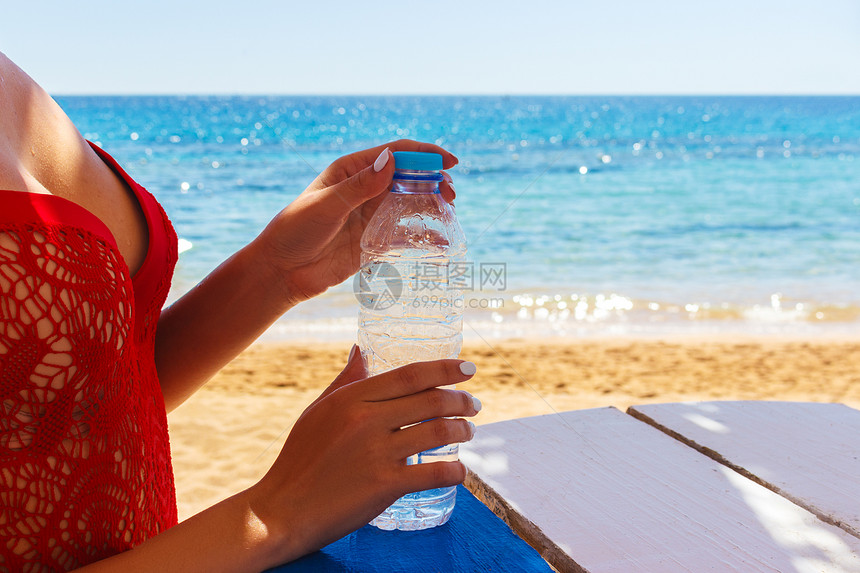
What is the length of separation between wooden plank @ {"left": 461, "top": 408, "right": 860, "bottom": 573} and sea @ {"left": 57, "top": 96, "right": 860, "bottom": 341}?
2.13ft

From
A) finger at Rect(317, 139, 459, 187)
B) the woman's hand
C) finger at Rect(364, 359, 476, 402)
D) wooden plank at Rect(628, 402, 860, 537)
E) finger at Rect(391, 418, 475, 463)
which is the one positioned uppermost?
finger at Rect(317, 139, 459, 187)

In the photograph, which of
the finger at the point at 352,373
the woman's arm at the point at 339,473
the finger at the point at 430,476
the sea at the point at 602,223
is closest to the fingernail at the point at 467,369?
the woman's arm at the point at 339,473

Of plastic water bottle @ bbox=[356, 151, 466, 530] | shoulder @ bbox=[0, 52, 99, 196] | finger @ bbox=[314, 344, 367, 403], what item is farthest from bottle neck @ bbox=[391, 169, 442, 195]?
shoulder @ bbox=[0, 52, 99, 196]

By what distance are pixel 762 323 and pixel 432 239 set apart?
19.5ft

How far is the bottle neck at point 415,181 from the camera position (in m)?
1.19

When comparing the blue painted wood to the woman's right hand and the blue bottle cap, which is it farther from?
the blue bottle cap

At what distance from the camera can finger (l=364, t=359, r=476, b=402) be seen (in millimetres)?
907

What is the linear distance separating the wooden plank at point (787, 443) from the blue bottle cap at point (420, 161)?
0.74 meters

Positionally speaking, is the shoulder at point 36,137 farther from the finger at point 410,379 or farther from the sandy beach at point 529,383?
the sandy beach at point 529,383

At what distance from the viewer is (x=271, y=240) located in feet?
4.72

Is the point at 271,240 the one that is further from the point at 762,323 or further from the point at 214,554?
the point at 762,323

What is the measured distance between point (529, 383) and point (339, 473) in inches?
169

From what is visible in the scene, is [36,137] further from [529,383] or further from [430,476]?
[529,383]

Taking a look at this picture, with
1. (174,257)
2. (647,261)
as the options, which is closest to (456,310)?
(174,257)
